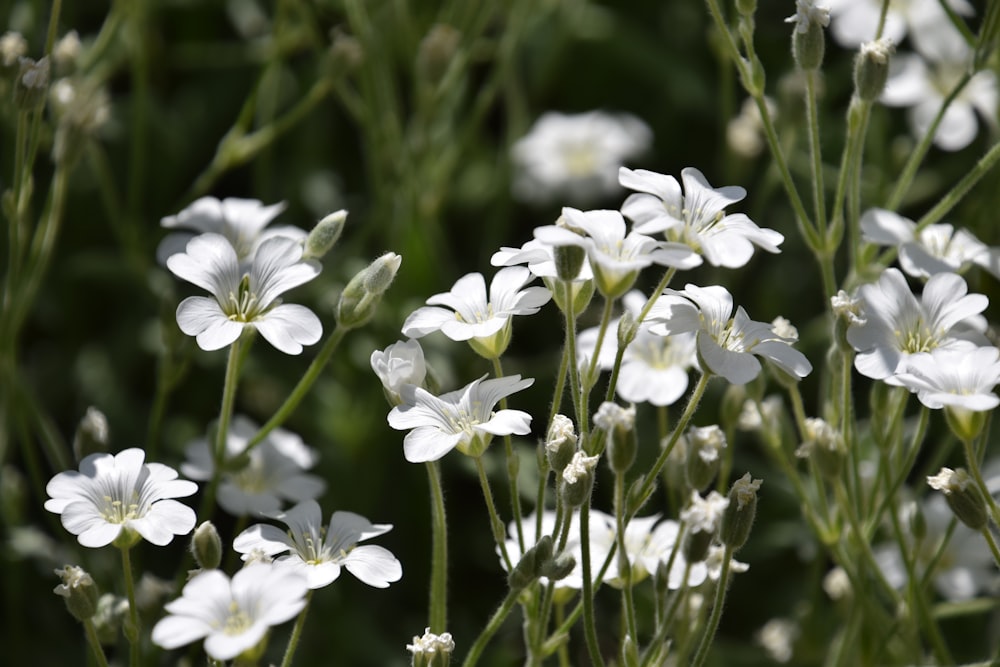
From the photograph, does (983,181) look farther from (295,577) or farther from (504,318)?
(295,577)

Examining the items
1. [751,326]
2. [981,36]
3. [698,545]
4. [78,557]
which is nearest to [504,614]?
[698,545]

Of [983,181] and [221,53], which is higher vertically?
[221,53]

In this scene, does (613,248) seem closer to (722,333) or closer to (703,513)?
(722,333)

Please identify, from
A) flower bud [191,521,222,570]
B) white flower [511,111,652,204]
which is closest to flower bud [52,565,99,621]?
flower bud [191,521,222,570]

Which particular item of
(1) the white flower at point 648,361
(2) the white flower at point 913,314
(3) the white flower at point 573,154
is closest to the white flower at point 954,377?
(2) the white flower at point 913,314

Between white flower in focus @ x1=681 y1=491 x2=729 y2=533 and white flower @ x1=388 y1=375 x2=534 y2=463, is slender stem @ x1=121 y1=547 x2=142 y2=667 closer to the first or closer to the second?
white flower @ x1=388 y1=375 x2=534 y2=463

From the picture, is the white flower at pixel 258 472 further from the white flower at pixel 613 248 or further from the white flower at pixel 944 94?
the white flower at pixel 944 94

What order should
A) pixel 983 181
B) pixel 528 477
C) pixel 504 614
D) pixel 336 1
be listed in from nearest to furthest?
pixel 504 614
pixel 528 477
pixel 983 181
pixel 336 1
